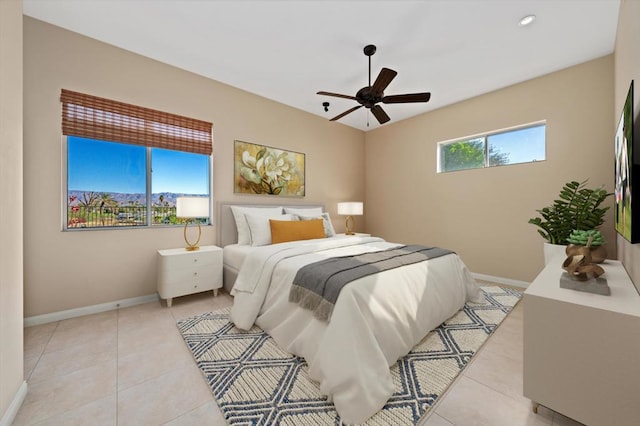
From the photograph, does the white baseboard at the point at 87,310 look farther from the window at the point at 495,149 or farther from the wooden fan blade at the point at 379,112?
the window at the point at 495,149

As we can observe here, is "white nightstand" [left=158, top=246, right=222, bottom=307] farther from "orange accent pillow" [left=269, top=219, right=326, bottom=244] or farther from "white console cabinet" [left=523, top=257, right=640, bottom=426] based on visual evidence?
"white console cabinet" [left=523, top=257, right=640, bottom=426]

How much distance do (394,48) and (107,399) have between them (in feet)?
11.6

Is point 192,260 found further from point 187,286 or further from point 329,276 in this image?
point 329,276

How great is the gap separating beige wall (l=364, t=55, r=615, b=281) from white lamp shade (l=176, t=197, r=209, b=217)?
332cm

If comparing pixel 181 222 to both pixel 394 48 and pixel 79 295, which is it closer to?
pixel 79 295

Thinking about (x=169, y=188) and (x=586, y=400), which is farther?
(x=169, y=188)

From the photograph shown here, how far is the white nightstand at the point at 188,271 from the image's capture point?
2.59m

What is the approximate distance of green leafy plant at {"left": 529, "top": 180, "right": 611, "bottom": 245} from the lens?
249 centimetres

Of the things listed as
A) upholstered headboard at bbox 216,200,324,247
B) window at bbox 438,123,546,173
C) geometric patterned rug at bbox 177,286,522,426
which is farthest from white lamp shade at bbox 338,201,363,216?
geometric patterned rug at bbox 177,286,522,426

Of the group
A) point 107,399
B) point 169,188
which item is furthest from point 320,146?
point 107,399

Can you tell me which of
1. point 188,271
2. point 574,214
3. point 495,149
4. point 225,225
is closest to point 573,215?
point 574,214

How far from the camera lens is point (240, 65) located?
2896 mm

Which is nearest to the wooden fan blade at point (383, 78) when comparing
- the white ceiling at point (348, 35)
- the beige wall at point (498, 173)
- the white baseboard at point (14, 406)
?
the white ceiling at point (348, 35)

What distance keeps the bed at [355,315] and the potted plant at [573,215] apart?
1047 millimetres
